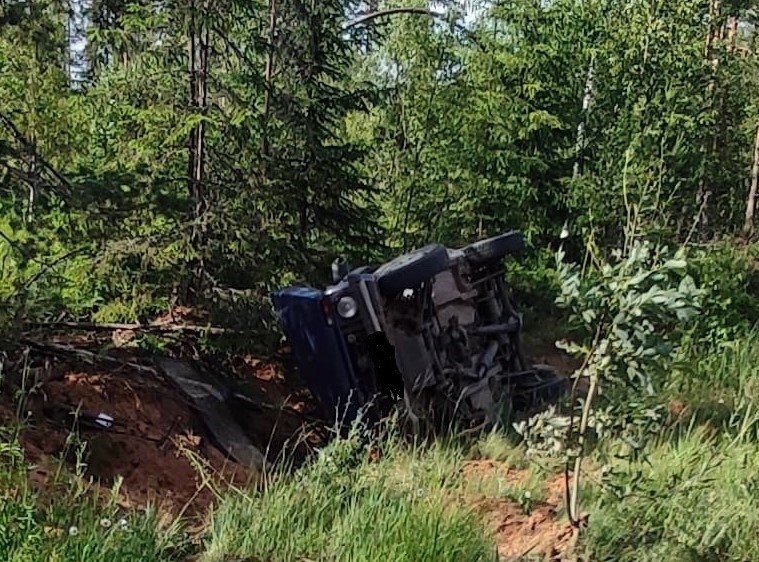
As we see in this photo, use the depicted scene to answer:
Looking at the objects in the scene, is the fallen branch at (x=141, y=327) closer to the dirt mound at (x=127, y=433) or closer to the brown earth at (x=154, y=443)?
the brown earth at (x=154, y=443)

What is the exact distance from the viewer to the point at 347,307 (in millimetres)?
5691

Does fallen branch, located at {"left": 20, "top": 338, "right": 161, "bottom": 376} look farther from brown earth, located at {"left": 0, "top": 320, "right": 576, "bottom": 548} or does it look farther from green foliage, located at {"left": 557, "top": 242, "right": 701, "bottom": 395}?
green foliage, located at {"left": 557, "top": 242, "right": 701, "bottom": 395}

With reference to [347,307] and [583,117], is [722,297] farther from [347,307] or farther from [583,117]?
[347,307]

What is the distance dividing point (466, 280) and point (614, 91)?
258 inches

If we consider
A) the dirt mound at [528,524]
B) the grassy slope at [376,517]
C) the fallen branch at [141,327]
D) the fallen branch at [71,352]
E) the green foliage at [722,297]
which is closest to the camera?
the grassy slope at [376,517]

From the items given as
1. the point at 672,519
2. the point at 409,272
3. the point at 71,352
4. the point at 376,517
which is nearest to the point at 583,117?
the point at 409,272

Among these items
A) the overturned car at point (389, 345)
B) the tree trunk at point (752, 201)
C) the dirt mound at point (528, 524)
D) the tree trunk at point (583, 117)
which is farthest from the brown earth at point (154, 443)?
the tree trunk at point (752, 201)

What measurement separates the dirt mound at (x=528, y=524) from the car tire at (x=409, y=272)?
4.79ft

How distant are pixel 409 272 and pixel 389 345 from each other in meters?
0.53

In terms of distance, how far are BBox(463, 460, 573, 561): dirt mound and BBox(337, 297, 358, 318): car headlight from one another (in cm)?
142

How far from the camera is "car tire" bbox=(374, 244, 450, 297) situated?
18.7 feet

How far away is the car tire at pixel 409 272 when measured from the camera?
225 inches

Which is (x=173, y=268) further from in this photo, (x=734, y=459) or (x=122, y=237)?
(x=734, y=459)

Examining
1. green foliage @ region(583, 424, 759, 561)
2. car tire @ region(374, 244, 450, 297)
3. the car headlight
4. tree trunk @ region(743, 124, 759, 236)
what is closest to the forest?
green foliage @ region(583, 424, 759, 561)
